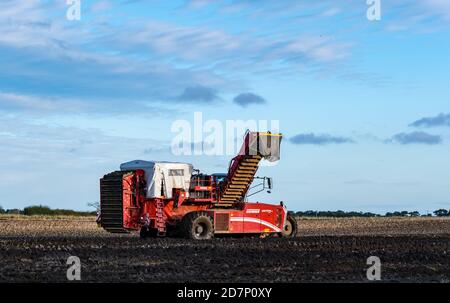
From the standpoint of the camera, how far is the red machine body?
42.2m

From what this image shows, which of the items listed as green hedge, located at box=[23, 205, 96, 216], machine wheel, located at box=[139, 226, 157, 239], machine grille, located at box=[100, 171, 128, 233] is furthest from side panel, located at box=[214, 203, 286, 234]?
green hedge, located at box=[23, 205, 96, 216]

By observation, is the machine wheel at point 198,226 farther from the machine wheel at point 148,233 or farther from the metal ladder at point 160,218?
the machine wheel at point 148,233

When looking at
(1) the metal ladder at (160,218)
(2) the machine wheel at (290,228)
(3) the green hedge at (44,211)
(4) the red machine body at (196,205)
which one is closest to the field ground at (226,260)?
(1) the metal ladder at (160,218)

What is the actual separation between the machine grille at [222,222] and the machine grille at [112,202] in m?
4.02

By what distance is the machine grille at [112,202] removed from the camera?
42156 mm

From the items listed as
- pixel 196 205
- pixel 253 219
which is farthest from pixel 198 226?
pixel 253 219

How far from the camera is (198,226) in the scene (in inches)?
1665

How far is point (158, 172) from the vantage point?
138 ft

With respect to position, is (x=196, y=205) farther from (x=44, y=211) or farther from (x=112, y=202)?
(x=44, y=211)

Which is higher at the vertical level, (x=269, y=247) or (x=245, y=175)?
(x=245, y=175)

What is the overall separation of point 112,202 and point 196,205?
3737mm
